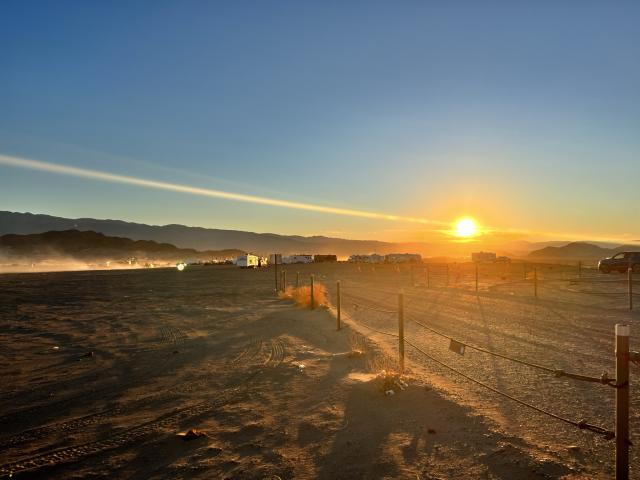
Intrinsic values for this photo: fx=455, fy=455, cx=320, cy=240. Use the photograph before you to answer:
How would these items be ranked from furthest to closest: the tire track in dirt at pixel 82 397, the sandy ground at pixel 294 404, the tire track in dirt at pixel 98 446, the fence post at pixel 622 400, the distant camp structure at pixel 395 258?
the distant camp structure at pixel 395 258 → the tire track in dirt at pixel 82 397 → the tire track in dirt at pixel 98 446 → the sandy ground at pixel 294 404 → the fence post at pixel 622 400

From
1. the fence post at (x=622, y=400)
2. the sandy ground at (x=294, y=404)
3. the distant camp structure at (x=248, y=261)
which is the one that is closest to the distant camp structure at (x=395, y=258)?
the distant camp structure at (x=248, y=261)

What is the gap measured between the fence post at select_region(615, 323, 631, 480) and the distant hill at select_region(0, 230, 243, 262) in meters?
125

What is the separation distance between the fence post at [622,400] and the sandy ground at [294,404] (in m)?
0.80

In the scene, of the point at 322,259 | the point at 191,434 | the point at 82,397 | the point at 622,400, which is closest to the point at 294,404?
the point at 191,434

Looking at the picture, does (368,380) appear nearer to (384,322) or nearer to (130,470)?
(130,470)

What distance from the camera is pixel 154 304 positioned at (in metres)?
23.5

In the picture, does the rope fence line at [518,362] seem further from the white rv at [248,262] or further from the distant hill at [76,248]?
the distant hill at [76,248]

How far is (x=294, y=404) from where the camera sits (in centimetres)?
746

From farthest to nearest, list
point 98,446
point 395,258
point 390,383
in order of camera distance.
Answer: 1. point 395,258
2. point 390,383
3. point 98,446

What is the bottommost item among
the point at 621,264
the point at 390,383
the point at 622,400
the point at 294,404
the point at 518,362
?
the point at 294,404

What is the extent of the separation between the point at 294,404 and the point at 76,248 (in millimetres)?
142994

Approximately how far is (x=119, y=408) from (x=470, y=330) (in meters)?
10.1

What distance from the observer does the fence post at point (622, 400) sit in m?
4.05

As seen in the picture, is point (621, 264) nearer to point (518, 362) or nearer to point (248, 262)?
point (518, 362)
